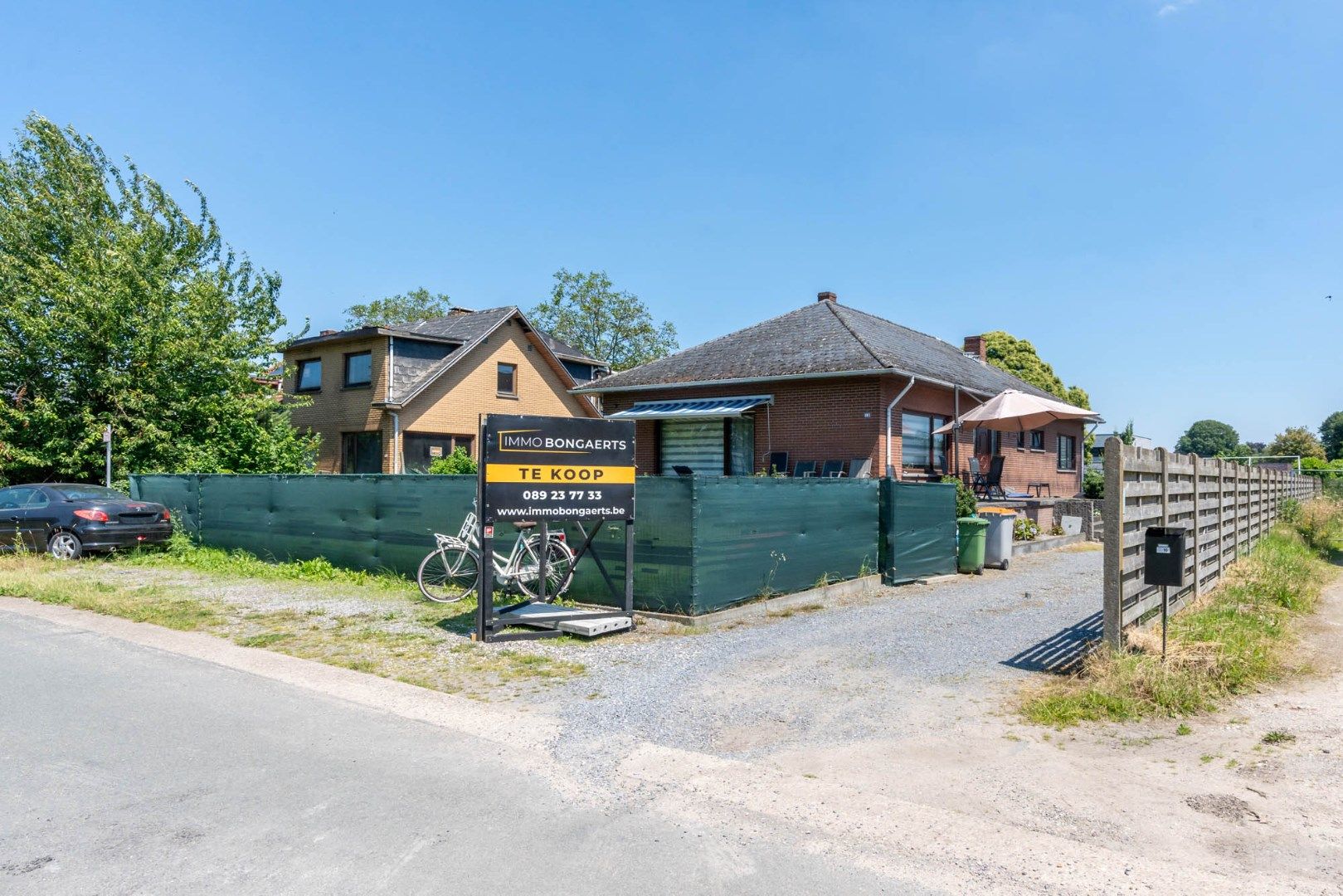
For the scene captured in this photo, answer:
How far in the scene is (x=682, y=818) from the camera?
4.24m

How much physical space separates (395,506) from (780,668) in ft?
21.7

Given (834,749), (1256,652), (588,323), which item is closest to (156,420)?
(834,749)

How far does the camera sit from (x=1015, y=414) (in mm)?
18328

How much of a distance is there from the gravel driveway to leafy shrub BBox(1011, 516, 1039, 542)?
6.78 metres

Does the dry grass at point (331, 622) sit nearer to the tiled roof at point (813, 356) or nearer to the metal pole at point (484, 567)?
the metal pole at point (484, 567)

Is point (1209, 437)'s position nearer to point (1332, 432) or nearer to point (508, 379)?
point (1332, 432)

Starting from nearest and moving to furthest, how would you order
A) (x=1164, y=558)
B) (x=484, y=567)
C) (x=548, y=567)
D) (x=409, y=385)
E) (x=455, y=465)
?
1. (x=1164, y=558)
2. (x=484, y=567)
3. (x=548, y=567)
4. (x=455, y=465)
5. (x=409, y=385)

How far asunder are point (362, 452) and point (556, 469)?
20477mm

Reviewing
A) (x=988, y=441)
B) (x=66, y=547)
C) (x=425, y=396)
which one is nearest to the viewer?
(x=66, y=547)

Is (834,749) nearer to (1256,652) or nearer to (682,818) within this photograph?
(682,818)

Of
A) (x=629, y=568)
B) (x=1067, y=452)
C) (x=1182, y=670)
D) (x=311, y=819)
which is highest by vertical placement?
(x=1067, y=452)

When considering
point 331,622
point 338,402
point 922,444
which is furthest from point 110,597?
point 338,402

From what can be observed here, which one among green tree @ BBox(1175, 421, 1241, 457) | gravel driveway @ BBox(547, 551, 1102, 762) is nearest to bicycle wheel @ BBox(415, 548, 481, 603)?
gravel driveway @ BBox(547, 551, 1102, 762)

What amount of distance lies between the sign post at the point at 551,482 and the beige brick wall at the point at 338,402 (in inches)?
742
